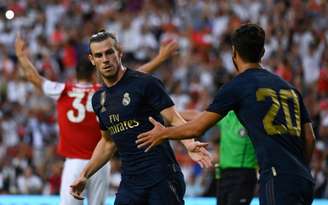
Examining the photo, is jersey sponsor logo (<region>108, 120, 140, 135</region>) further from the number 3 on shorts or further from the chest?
the number 3 on shorts

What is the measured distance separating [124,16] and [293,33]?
3.62 m

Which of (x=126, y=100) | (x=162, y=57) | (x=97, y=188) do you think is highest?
(x=126, y=100)

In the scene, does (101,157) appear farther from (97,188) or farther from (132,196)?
(97,188)

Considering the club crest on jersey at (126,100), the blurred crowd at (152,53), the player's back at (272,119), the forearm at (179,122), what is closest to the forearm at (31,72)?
the club crest on jersey at (126,100)

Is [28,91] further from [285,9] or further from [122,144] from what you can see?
[122,144]

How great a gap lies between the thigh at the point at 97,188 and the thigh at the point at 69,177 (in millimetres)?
142

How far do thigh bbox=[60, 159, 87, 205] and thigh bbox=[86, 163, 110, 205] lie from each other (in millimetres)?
142

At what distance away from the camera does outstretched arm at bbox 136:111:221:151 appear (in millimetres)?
7008

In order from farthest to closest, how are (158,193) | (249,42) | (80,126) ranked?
(80,126) < (158,193) < (249,42)

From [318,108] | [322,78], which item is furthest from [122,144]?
[322,78]

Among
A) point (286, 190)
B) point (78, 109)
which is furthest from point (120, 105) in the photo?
point (78, 109)

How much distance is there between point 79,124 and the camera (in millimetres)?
10242

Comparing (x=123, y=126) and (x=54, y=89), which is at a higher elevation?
(x=123, y=126)

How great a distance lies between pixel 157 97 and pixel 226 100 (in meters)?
1.09
